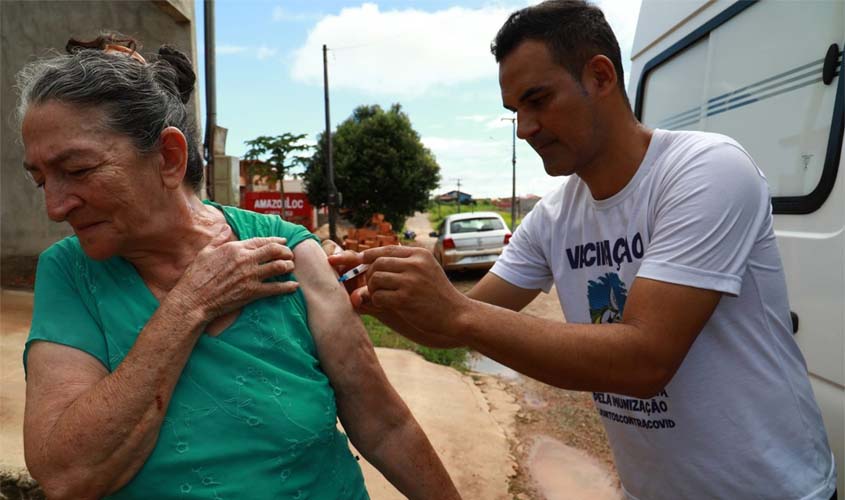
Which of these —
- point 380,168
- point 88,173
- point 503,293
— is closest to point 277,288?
point 88,173

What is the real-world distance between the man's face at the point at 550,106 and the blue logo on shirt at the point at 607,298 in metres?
0.33

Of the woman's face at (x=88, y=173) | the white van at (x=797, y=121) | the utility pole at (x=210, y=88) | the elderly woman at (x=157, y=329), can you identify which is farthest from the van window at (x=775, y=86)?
the utility pole at (x=210, y=88)

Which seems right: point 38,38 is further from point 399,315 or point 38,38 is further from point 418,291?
point 418,291

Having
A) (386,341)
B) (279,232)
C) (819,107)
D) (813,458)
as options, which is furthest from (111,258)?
(386,341)

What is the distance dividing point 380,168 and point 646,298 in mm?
23692

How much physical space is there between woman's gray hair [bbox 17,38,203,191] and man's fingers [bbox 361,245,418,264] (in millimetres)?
578

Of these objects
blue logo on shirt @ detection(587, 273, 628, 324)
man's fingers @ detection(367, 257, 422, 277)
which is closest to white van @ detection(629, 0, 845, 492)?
blue logo on shirt @ detection(587, 273, 628, 324)

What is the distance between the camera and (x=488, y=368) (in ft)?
21.8

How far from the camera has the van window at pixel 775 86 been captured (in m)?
1.80

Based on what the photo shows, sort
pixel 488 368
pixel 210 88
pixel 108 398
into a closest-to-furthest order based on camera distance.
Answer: pixel 108 398 < pixel 488 368 < pixel 210 88

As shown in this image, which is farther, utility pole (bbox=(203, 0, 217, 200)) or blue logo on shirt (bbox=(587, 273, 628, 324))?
utility pole (bbox=(203, 0, 217, 200))

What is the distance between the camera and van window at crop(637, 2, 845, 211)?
Result: 1.80 metres

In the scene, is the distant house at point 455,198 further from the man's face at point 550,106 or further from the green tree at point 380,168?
the man's face at point 550,106

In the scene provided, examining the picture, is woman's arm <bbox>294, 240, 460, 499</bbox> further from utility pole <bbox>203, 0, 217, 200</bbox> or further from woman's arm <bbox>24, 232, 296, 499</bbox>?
utility pole <bbox>203, 0, 217, 200</bbox>
